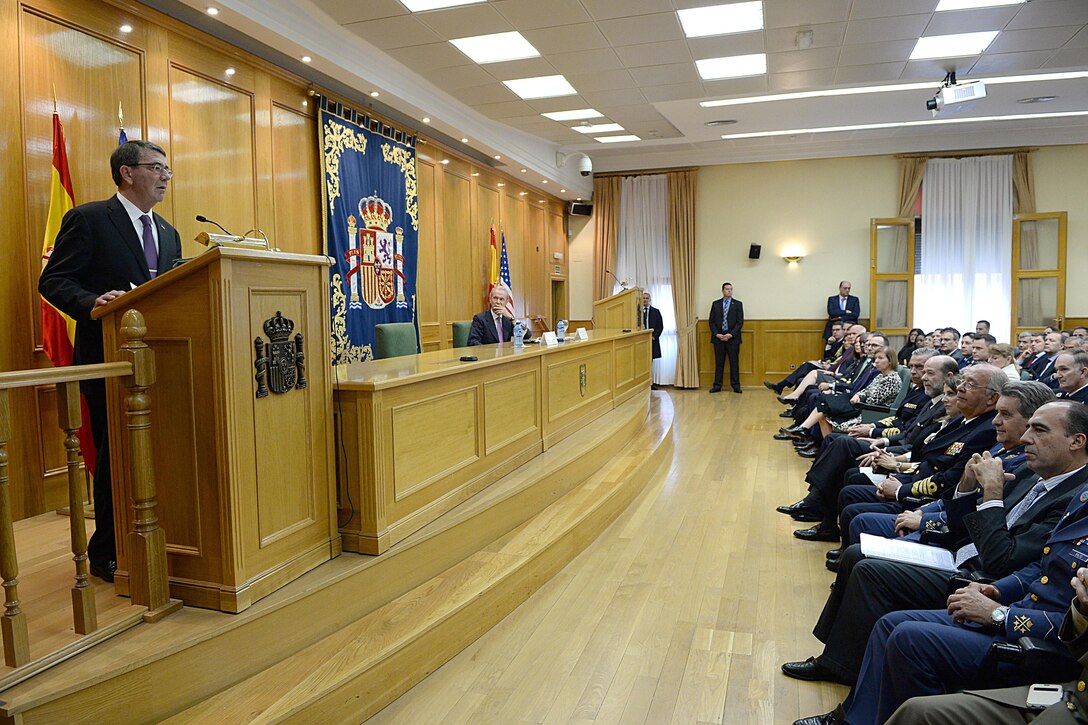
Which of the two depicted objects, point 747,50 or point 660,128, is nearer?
point 747,50

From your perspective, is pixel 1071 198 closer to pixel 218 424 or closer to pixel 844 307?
pixel 844 307

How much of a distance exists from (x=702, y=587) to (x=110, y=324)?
9.10 ft

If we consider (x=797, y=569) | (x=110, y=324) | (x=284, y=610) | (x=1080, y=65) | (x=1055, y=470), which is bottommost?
(x=797, y=569)

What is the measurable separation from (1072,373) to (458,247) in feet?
20.2

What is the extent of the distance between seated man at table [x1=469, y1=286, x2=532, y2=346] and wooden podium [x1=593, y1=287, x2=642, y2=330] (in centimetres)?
244

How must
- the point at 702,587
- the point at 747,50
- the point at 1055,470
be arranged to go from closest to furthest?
1. the point at 1055,470
2. the point at 702,587
3. the point at 747,50

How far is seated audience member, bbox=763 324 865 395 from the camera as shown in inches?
299

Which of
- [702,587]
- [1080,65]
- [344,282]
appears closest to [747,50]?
[1080,65]

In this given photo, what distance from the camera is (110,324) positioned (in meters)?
2.21

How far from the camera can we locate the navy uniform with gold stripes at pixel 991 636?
184 centimetres

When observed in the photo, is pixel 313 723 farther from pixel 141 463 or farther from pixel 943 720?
pixel 943 720

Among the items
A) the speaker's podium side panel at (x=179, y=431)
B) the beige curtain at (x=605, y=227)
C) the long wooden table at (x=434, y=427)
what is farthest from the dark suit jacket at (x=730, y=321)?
the speaker's podium side panel at (x=179, y=431)

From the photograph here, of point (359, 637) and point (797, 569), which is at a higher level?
point (359, 637)

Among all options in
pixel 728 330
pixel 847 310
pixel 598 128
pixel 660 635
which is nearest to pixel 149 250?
pixel 660 635
